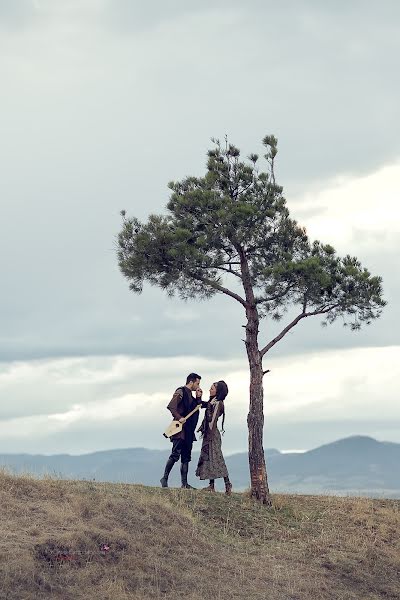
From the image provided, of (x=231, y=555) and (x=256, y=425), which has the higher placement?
(x=256, y=425)

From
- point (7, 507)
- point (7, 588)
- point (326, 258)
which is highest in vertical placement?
point (326, 258)

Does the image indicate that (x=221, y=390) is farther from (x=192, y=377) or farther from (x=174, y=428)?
(x=174, y=428)

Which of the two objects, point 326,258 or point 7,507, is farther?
point 326,258

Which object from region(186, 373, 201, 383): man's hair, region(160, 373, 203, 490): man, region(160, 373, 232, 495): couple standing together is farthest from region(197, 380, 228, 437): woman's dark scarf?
region(186, 373, 201, 383): man's hair

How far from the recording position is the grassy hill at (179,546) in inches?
748

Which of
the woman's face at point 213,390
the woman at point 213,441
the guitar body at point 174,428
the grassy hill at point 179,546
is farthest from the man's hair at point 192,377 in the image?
the grassy hill at point 179,546

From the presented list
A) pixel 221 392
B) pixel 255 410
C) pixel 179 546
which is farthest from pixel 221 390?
pixel 179 546

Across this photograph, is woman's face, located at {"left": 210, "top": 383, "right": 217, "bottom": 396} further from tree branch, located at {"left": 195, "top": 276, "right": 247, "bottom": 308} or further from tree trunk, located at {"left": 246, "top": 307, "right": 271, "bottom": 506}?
tree branch, located at {"left": 195, "top": 276, "right": 247, "bottom": 308}

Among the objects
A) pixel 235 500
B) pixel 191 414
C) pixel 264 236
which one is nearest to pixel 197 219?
pixel 264 236

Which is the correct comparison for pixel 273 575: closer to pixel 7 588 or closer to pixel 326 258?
pixel 7 588

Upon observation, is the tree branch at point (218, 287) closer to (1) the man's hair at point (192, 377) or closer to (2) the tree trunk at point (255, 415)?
(2) the tree trunk at point (255, 415)

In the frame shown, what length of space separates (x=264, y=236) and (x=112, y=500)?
9.30m

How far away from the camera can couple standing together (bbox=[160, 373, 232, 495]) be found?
25641 millimetres

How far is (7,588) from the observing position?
17.9 meters
